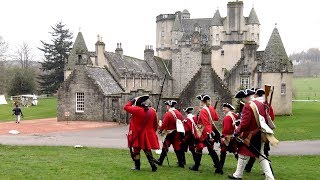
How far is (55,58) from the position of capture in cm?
8419

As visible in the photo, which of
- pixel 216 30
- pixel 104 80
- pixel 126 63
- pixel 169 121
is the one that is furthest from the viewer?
pixel 216 30

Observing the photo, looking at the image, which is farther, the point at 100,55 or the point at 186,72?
the point at 186,72

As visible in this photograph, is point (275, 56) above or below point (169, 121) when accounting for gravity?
above

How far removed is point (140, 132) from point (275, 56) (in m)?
36.4

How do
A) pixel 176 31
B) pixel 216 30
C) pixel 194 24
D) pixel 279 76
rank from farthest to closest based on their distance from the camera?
1. pixel 194 24
2. pixel 176 31
3. pixel 216 30
4. pixel 279 76

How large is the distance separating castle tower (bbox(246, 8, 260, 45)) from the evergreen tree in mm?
33912

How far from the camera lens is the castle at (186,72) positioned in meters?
35.6

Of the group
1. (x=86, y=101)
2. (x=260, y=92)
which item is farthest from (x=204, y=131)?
(x=86, y=101)

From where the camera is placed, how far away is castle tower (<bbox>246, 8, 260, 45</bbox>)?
66188mm

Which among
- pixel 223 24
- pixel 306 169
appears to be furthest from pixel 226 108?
pixel 223 24

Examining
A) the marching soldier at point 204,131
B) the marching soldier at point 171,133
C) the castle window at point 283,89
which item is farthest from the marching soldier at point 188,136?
the castle window at point 283,89

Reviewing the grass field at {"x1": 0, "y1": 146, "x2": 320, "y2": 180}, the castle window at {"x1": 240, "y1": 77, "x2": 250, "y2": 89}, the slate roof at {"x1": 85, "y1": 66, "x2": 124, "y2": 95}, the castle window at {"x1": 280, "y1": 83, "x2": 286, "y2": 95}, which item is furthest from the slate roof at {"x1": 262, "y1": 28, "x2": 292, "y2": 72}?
the grass field at {"x1": 0, "y1": 146, "x2": 320, "y2": 180}

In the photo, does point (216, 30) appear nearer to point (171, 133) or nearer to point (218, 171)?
point (171, 133)

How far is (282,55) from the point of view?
47.3 meters
